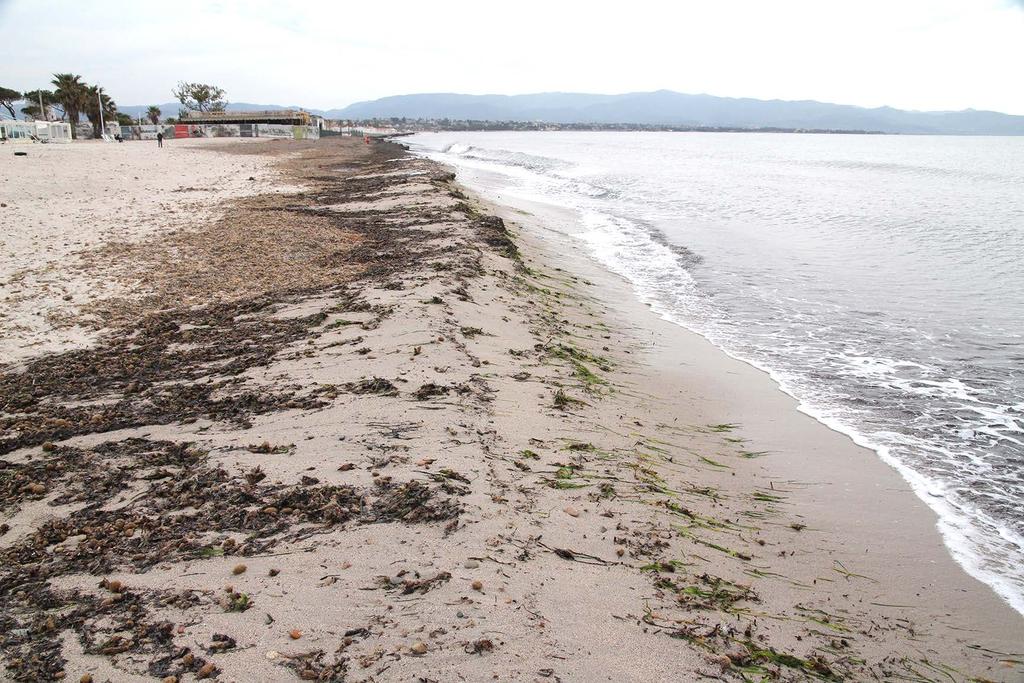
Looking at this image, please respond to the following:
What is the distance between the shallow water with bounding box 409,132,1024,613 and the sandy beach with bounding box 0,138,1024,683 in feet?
1.76

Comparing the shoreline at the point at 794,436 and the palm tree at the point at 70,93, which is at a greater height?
the palm tree at the point at 70,93

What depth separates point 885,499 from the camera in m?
5.42

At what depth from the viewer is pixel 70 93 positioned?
77250 mm

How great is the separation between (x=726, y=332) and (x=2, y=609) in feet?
30.2

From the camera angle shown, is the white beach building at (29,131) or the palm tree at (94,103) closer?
the white beach building at (29,131)

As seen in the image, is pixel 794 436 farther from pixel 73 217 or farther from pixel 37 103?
pixel 37 103

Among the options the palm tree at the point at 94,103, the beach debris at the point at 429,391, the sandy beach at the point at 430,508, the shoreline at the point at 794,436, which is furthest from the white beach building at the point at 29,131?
the beach debris at the point at 429,391

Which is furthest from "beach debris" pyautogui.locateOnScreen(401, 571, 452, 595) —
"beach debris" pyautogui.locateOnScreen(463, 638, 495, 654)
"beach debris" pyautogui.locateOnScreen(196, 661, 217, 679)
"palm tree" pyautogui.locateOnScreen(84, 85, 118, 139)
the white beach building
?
"palm tree" pyautogui.locateOnScreen(84, 85, 118, 139)

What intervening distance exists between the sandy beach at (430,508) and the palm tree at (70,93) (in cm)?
8712

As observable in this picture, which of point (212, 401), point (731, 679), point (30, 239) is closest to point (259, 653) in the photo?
point (731, 679)

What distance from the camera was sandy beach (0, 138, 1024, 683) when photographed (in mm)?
3020

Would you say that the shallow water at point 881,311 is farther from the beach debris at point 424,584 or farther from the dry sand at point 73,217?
the dry sand at point 73,217

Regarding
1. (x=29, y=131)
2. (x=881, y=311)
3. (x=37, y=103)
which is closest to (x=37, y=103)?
(x=37, y=103)

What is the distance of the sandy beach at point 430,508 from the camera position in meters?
3.02
